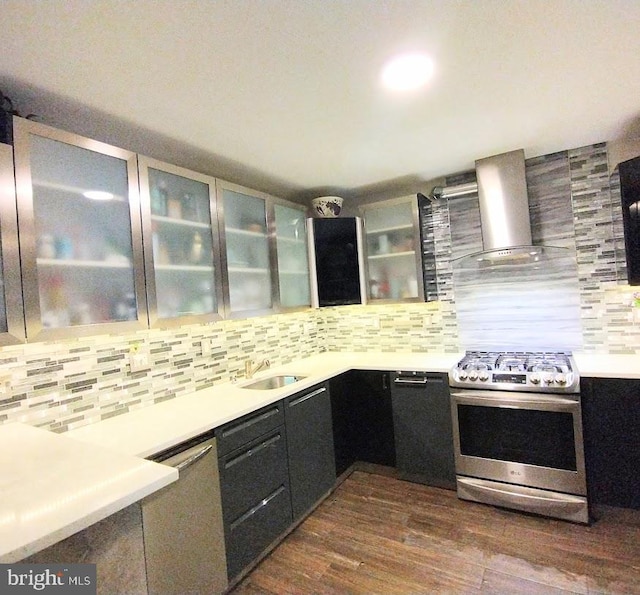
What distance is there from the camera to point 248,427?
186 cm

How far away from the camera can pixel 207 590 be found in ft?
5.14

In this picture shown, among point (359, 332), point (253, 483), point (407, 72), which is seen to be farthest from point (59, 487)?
point (359, 332)

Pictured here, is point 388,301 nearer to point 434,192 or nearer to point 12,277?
point 434,192

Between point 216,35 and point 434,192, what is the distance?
88.0 inches

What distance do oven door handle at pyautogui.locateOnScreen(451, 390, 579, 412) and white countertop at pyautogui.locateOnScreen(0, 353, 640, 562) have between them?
0.23m

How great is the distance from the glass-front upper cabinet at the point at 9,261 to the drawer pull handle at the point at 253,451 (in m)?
1.02

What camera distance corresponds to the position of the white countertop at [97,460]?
792mm

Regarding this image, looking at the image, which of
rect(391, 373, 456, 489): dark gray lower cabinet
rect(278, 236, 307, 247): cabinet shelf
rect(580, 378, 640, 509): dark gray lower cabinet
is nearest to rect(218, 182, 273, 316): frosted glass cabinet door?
rect(278, 236, 307, 247): cabinet shelf

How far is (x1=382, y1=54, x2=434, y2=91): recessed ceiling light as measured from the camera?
1.43m

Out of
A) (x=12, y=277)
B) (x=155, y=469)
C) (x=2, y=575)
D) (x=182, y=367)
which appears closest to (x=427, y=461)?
(x=182, y=367)

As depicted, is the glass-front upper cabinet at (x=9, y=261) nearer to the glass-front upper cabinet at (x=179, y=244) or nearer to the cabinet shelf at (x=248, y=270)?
the glass-front upper cabinet at (x=179, y=244)

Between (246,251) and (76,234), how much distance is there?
3.48ft

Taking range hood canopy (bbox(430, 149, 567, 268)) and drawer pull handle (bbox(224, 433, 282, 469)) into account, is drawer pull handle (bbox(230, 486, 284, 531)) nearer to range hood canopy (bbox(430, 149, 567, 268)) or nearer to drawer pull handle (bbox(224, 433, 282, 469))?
drawer pull handle (bbox(224, 433, 282, 469))

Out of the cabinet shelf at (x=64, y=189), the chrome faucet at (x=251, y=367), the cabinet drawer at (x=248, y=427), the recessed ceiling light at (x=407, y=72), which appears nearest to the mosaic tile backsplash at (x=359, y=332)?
the chrome faucet at (x=251, y=367)
